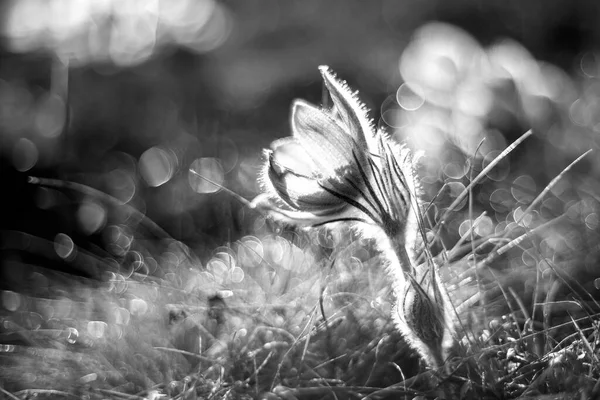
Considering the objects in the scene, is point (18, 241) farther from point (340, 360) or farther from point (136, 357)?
point (340, 360)

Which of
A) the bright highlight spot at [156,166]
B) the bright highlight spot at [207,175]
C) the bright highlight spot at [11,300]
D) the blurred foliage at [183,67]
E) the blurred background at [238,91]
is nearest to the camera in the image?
the bright highlight spot at [11,300]

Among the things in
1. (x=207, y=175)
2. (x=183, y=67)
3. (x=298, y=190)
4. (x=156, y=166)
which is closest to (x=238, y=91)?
(x=183, y=67)

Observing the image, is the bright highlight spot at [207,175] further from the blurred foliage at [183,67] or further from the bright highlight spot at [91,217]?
the bright highlight spot at [91,217]

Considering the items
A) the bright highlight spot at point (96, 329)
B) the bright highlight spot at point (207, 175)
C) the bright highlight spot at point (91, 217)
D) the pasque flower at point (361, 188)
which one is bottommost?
the pasque flower at point (361, 188)

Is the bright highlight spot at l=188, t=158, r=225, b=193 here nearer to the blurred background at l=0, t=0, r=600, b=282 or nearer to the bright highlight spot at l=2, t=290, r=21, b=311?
the blurred background at l=0, t=0, r=600, b=282

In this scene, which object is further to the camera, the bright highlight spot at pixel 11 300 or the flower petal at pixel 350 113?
the bright highlight spot at pixel 11 300

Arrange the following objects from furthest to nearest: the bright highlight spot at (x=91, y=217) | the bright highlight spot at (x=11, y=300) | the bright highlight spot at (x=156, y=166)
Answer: the bright highlight spot at (x=156, y=166)
the bright highlight spot at (x=91, y=217)
the bright highlight spot at (x=11, y=300)

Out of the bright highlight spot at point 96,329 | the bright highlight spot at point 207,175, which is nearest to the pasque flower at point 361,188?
the bright highlight spot at point 96,329
